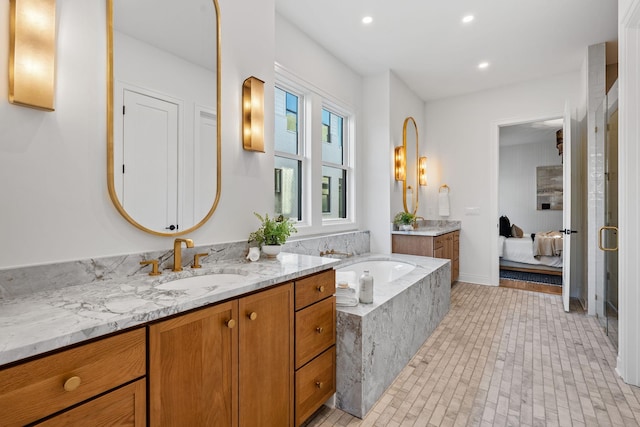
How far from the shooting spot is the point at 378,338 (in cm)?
197

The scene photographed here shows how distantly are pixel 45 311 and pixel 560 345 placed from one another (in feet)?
11.4

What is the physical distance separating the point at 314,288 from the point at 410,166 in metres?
3.51

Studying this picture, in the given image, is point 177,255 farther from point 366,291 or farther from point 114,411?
point 366,291

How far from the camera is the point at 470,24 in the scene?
307cm

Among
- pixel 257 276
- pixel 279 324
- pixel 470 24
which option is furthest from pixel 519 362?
pixel 470 24

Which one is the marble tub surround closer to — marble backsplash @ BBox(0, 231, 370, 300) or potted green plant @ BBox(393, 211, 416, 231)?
potted green plant @ BBox(393, 211, 416, 231)

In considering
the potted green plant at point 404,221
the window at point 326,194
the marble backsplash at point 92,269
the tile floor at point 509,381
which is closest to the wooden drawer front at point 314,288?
the marble backsplash at point 92,269

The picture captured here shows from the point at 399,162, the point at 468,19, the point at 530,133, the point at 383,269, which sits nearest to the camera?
the point at 468,19

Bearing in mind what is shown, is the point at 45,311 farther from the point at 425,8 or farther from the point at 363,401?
the point at 425,8

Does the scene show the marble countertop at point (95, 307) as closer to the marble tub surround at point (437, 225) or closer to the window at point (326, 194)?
the window at point (326, 194)

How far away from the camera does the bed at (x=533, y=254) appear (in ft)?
16.5

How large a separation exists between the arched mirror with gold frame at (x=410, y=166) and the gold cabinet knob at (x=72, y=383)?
4092 mm

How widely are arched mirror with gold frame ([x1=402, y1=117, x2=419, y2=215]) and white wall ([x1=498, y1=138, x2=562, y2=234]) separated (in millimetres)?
3794

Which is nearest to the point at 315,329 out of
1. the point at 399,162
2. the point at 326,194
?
the point at 326,194
